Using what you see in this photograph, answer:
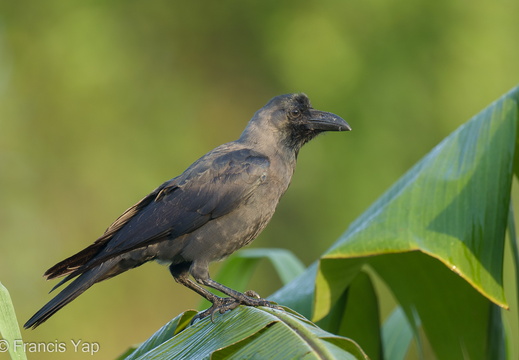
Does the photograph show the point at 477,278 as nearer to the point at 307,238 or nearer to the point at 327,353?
the point at 327,353

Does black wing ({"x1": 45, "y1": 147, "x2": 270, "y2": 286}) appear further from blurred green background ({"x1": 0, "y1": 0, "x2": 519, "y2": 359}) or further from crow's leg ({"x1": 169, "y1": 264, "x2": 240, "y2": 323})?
blurred green background ({"x1": 0, "y1": 0, "x2": 519, "y2": 359})

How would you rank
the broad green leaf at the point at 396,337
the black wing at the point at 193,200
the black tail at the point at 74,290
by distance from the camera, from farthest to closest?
1. the broad green leaf at the point at 396,337
2. the black wing at the point at 193,200
3. the black tail at the point at 74,290

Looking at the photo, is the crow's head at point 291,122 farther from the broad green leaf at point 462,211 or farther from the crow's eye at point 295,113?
the broad green leaf at point 462,211

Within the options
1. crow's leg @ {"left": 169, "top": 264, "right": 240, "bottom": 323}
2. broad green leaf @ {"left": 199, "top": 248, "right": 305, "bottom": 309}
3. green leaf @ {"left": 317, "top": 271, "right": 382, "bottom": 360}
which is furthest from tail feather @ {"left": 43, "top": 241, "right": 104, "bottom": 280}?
green leaf @ {"left": 317, "top": 271, "right": 382, "bottom": 360}

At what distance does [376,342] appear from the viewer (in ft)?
13.7

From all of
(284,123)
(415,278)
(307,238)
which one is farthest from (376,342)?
(307,238)

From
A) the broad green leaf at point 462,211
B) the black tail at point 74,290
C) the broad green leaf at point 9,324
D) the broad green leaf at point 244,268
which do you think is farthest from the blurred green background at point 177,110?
the broad green leaf at point 9,324

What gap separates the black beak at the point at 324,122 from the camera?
426 cm

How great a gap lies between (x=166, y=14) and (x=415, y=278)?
870 cm

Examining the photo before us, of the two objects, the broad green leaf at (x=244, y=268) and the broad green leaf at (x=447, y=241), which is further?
the broad green leaf at (x=244, y=268)

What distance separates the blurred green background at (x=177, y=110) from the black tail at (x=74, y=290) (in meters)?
5.77

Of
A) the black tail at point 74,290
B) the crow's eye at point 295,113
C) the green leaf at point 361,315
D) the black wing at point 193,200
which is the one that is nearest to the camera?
the black tail at point 74,290

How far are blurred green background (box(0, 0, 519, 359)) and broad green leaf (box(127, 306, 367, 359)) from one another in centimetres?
647

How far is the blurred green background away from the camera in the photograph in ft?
32.0
